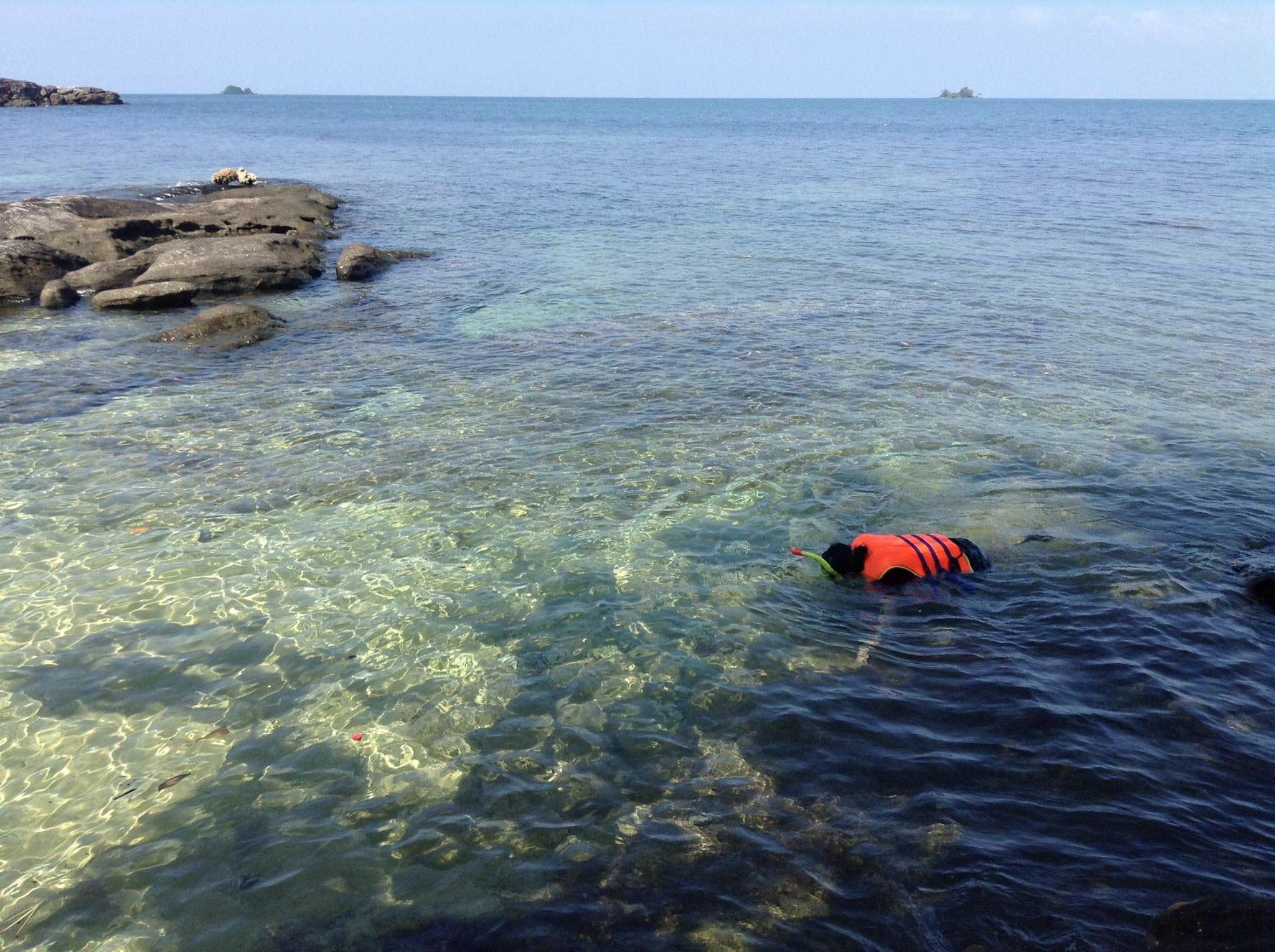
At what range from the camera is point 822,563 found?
29.5ft

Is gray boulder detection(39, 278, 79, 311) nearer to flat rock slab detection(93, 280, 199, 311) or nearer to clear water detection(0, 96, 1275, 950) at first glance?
flat rock slab detection(93, 280, 199, 311)

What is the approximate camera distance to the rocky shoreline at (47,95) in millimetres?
120625

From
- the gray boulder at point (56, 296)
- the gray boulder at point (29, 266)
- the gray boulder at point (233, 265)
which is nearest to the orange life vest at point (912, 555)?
the gray boulder at point (233, 265)

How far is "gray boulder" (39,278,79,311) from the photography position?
20.7m

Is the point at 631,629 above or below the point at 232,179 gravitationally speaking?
below

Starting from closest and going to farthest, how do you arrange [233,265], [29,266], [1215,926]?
1. [1215,926]
2. [29,266]
3. [233,265]

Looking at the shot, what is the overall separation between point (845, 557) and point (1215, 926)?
4.72 m

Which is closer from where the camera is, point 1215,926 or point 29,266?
point 1215,926

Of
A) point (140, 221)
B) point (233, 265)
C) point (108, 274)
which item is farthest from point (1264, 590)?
point (140, 221)

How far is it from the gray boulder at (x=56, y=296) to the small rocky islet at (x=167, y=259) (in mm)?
22

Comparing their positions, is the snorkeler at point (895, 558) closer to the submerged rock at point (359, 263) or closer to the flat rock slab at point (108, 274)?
the submerged rock at point (359, 263)

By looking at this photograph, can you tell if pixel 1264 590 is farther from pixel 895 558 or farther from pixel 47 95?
pixel 47 95

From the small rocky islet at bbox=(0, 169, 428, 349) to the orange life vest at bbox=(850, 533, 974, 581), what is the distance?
48.9ft

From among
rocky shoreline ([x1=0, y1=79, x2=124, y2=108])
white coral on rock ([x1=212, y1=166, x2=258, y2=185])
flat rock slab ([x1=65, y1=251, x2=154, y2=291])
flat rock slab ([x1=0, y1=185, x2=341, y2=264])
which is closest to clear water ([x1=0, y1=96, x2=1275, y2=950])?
flat rock slab ([x1=65, y1=251, x2=154, y2=291])
